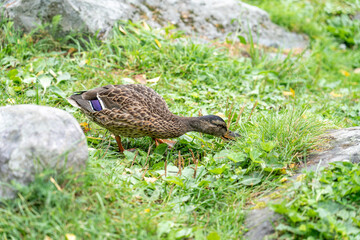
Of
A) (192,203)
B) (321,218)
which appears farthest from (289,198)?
(192,203)

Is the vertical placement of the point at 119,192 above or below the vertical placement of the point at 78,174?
below

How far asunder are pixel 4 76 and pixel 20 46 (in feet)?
Answer: 2.27

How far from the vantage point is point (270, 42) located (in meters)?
7.77

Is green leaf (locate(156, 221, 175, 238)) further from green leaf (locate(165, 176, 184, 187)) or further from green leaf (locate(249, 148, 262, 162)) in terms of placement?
green leaf (locate(249, 148, 262, 162))

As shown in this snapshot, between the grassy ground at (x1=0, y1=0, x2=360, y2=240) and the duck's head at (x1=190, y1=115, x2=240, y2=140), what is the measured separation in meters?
0.11

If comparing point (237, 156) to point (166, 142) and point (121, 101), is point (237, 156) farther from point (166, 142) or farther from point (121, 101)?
point (121, 101)

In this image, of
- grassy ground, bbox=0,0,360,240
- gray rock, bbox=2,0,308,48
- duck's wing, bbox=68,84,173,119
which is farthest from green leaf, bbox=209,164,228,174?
gray rock, bbox=2,0,308,48

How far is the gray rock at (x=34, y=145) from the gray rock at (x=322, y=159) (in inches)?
50.7

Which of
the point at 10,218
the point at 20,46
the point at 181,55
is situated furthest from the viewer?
the point at 181,55

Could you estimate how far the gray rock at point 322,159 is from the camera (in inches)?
105

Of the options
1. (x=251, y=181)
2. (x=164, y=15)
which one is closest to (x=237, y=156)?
(x=251, y=181)

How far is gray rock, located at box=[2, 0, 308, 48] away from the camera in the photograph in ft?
18.3

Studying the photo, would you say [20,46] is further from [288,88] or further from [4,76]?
[288,88]

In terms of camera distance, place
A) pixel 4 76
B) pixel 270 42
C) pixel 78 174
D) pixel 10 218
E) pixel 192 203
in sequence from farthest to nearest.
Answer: pixel 270 42
pixel 4 76
pixel 192 203
pixel 78 174
pixel 10 218
